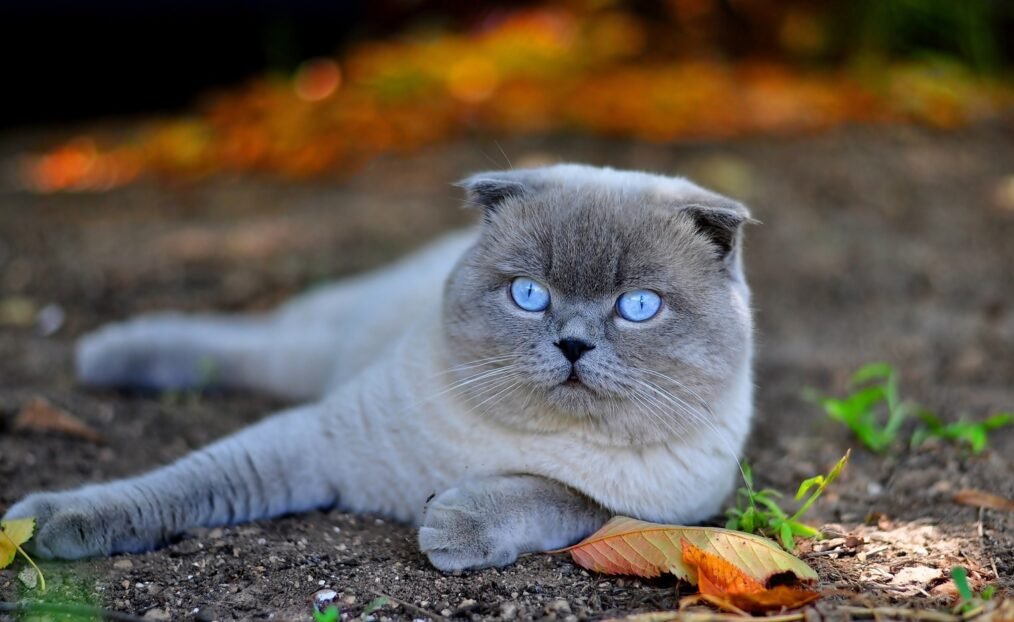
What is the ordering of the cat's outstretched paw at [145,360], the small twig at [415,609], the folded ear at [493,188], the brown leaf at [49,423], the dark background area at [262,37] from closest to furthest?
the small twig at [415,609] → the folded ear at [493,188] → the brown leaf at [49,423] → the cat's outstretched paw at [145,360] → the dark background area at [262,37]

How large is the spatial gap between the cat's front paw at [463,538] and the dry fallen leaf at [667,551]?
204 millimetres

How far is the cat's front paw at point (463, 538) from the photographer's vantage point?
7.41ft

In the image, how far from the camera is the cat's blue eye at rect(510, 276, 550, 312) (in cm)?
238

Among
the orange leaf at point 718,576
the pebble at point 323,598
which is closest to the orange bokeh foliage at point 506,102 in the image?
the orange leaf at point 718,576

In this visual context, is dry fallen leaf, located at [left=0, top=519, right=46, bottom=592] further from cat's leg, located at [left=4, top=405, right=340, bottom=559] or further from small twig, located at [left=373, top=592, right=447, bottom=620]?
small twig, located at [left=373, top=592, right=447, bottom=620]

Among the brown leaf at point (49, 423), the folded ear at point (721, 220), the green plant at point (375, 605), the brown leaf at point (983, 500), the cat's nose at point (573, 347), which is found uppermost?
the folded ear at point (721, 220)

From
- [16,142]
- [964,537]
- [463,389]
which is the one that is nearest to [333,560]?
[463,389]

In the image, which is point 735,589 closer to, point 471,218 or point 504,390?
point 504,390

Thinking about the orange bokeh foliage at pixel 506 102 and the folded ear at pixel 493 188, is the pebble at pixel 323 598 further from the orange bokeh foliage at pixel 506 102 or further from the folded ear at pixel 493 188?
the orange bokeh foliage at pixel 506 102

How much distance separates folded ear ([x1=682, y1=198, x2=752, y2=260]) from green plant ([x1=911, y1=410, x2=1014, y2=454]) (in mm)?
1055

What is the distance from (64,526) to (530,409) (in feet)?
3.70

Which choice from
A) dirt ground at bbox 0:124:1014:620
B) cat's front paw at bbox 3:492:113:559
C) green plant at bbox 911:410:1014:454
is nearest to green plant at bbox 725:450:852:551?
dirt ground at bbox 0:124:1014:620

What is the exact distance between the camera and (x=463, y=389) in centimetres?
250

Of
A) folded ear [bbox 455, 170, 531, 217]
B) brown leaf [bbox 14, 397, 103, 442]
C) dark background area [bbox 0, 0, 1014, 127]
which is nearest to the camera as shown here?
folded ear [bbox 455, 170, 531, 217]
